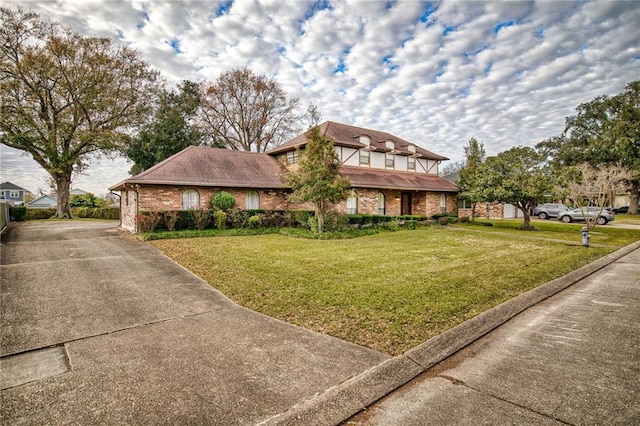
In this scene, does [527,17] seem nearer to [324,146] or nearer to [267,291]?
[324,146]

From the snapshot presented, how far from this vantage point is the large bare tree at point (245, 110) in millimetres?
33312

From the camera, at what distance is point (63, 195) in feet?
92.7

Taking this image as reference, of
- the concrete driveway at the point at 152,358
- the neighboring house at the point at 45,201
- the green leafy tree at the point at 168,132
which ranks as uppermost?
the green leafy tree at the point at 168,132

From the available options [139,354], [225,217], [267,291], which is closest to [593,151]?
[225,217]

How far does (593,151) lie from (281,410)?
4498 centimetres

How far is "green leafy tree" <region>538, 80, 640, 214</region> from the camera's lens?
105 ft

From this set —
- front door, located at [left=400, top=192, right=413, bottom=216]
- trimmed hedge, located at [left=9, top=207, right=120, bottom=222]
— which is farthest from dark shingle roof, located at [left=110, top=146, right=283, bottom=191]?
trimmed hedge, located at [left=9, top=207, right=120, bottom=222]

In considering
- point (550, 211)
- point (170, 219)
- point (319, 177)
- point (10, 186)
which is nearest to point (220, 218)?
point (170, 219)

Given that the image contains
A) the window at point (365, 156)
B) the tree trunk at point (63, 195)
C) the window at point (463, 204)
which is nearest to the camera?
the window at point (365, 156)

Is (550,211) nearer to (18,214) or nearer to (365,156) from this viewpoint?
(365,156)

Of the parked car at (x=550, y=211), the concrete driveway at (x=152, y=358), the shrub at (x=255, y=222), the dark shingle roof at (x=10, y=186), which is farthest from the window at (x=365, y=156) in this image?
the dark shingle roof at (x=10, y=186)

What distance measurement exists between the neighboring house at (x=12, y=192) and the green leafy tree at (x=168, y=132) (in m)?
56.5

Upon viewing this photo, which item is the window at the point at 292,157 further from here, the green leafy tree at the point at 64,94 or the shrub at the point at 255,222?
the green leafy tree at the point at 64,94

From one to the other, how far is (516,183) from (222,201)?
16.6m
